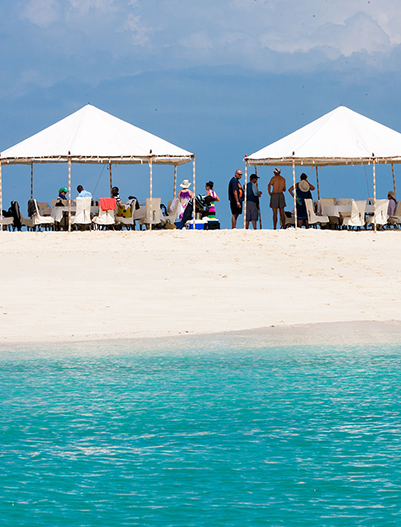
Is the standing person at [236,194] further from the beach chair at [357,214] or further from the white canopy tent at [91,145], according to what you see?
the beach chair at [357,214]

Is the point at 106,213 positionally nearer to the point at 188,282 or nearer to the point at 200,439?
the point at 188,282

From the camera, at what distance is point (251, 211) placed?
24297mm

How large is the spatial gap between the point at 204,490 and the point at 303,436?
1.47 meters

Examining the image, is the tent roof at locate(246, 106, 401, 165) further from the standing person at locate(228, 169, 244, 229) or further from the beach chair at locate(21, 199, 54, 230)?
the beach chair at locate(21, 199, 54, 230)

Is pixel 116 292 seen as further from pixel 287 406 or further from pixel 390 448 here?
pixel 390 448

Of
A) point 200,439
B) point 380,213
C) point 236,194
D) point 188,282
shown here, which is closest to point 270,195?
point 236,194

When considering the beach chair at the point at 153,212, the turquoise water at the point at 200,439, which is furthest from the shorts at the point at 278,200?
the turquoise water at the point at 200,439

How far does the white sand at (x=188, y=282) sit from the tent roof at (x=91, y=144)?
2227 mm

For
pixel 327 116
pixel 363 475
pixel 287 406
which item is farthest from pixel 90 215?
pixel 363 475

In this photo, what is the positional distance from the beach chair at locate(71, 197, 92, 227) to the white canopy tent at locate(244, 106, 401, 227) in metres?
4.63

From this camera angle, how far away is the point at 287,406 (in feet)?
26.1

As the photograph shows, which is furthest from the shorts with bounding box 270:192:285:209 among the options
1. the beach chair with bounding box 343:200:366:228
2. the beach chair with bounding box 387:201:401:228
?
the beach chair with bounding box 387:201:401:228

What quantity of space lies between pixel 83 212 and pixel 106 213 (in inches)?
27.7

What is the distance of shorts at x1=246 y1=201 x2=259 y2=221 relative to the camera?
79.4 ft
